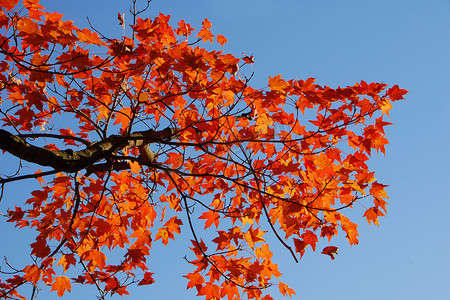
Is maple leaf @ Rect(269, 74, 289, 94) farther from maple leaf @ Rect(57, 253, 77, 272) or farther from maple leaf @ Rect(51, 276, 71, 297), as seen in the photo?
maple leaf @ Rect(51, 276, 71, 297)

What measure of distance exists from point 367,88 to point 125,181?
262 centimetres

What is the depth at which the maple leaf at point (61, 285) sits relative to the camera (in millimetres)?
3703

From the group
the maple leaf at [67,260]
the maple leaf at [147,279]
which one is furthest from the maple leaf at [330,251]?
the maple leaf at [67,260]

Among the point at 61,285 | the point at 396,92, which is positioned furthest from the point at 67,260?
the point at 396,92

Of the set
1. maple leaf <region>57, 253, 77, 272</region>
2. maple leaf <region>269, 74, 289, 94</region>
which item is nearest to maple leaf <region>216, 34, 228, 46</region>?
maple leaf <region>269, 74, 289, 94</region>

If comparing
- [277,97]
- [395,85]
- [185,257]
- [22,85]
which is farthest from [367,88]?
[22,85]

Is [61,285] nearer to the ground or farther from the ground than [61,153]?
nearer to the ground

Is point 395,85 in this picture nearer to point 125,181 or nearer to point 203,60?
point 203,60

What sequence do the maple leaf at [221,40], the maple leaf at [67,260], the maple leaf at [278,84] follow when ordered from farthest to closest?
the maple leaf at [221,40] → the maple leaf at [67,260] → the maple leaf at [278,84]

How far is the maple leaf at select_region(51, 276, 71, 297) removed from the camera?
12.1 feet

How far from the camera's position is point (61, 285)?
3725 mm

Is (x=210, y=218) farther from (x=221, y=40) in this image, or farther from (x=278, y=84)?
(x=221, y=40)

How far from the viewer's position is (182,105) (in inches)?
147

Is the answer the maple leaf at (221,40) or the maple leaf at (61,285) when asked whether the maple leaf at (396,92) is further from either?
the maple leaf at (61,285)
